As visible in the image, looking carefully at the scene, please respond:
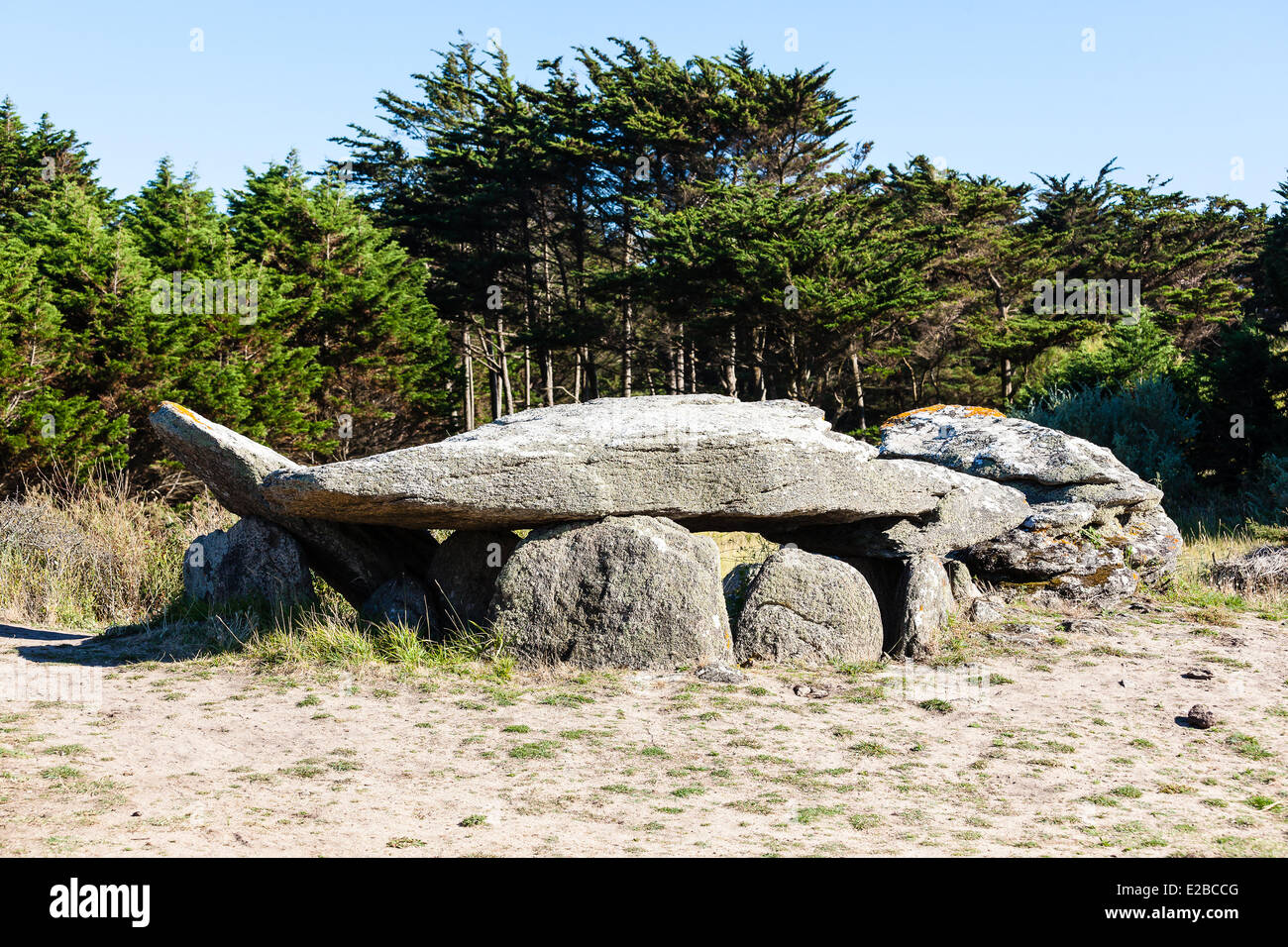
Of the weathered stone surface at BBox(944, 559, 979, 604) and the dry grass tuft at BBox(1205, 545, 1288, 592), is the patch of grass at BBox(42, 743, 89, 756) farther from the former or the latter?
the dry grass tuft at BBox(1205, 545, 1288, 592)

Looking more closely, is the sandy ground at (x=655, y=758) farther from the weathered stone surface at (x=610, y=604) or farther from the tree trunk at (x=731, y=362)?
the tree trunk at (x=731, y=362)

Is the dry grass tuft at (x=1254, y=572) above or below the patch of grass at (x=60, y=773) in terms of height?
above

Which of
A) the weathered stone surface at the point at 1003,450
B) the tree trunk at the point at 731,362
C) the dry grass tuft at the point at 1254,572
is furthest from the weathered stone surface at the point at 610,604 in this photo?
the tree trunk at the point at 731,362

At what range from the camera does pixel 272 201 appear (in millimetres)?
19406

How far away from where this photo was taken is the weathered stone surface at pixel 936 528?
8.93 metres

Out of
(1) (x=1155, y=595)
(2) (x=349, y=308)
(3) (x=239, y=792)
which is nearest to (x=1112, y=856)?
(3) (x=239, y=792)

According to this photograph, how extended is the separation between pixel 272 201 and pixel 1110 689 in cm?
1753

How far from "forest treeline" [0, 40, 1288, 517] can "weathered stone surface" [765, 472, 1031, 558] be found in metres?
7.15

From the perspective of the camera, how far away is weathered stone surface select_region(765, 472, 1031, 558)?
29.3 feet

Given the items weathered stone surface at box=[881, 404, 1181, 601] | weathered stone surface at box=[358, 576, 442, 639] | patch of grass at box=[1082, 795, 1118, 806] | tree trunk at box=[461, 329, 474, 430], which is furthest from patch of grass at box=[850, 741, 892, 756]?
tree trunk at box=[461, 329, 474, 430]

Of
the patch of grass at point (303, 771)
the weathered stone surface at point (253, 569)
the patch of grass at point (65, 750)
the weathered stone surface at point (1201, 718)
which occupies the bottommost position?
the weathered stone surface at point (1201, 718)

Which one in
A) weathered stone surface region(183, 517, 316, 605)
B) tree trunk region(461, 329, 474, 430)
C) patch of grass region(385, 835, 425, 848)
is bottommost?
patch of grass region(385, 835, 425, 848)

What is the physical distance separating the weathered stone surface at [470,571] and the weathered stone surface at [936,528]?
8.26 ft

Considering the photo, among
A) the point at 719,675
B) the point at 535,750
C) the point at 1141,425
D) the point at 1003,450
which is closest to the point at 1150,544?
the point at 1003,450
